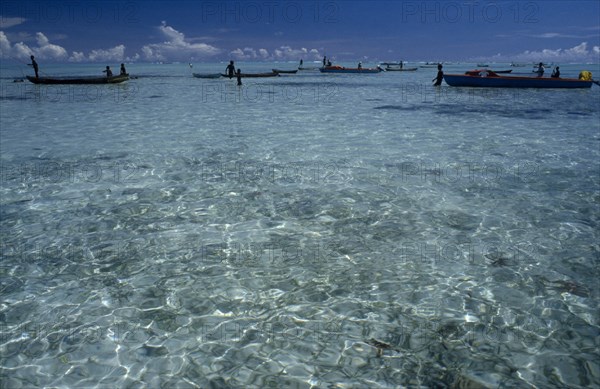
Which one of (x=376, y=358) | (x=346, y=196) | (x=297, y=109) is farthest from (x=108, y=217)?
(x=297, y=109)

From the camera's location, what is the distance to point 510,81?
136 ft

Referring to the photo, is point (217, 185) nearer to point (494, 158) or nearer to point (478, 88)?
point (494, 158)

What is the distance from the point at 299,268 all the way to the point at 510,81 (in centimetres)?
4286

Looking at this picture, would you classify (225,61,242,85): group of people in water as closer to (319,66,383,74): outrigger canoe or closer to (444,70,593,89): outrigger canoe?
(444,70,593,89): outrigger canoe

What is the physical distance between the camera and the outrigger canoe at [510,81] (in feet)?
135

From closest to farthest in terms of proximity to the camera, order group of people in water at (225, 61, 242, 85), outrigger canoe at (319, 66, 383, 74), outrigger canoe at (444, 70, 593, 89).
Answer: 1. outrigger canoe at (444, 70, 593, 89)
2. group of people in water at (225, 61, 242, 85)
3. outrigger canoe at (319, 66, 383, 74)

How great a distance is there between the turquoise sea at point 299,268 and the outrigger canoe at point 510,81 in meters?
29.5

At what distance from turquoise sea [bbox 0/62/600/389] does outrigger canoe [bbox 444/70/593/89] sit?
29460 mm

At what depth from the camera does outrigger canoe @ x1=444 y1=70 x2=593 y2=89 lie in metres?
41.0

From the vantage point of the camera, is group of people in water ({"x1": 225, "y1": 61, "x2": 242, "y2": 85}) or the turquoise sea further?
group of people in water ({"x1": 225, "y1": 61, "x2": 242, "y2": 85})

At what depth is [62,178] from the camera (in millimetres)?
11797

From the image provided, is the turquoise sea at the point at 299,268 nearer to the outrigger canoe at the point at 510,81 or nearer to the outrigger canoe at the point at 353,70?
the outrigger canoe at the point at 510,81

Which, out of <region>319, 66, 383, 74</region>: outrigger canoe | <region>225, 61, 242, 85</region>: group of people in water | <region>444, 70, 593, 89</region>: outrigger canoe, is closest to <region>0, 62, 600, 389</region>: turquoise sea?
<region>444, 70, 593, 89</region>: outrigger canoe

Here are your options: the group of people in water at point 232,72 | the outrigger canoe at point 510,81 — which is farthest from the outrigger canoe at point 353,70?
the outrigger canoe at point 510,81
